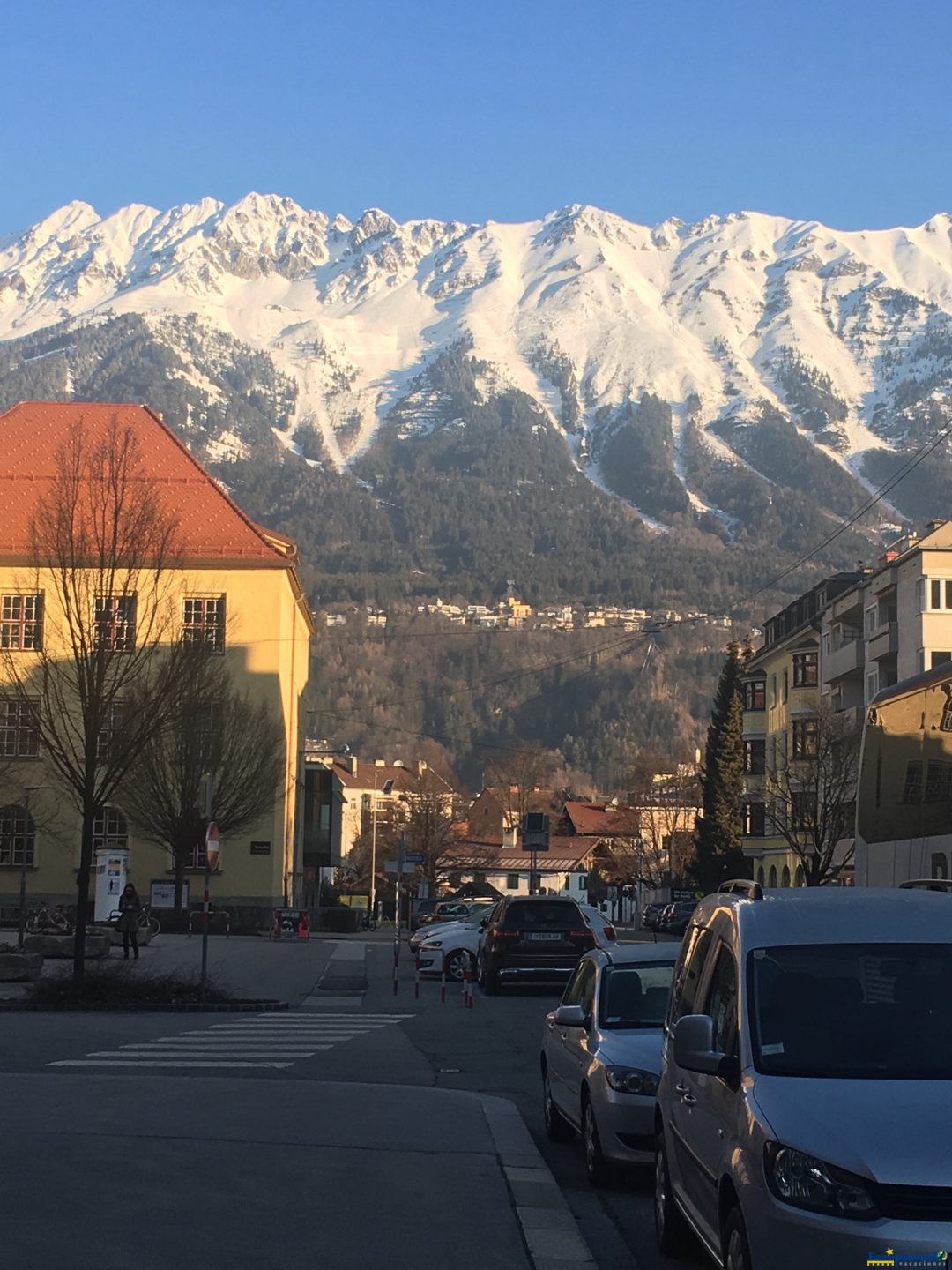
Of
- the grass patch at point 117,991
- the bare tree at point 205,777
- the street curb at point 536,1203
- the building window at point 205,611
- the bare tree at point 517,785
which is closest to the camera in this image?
the street curb at point 536,1203

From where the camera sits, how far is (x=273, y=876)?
63719 millimetres

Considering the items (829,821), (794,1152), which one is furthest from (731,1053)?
(829,821)

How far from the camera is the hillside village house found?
62.3 meters

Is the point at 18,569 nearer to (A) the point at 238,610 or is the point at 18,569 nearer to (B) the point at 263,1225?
(A) the point at 238,610

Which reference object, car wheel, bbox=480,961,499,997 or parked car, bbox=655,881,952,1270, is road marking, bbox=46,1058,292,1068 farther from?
car wheel, bbox=480,961,499,997

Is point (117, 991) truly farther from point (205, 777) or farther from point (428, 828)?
point (428, 828)

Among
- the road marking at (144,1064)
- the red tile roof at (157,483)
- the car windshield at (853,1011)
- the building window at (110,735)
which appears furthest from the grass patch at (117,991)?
the red tile roof at (157,483)

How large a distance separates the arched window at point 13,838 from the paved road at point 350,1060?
105 ft

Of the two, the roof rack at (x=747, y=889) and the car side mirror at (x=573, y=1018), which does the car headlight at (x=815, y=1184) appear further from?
the car side mirror at (x=573, y=1018)

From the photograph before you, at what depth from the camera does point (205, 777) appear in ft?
180

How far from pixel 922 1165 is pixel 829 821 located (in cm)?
5547

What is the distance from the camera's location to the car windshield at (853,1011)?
6.77 metres

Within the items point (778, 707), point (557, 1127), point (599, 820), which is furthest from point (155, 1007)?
point (599, 820)

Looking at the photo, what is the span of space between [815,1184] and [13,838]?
199 feet
